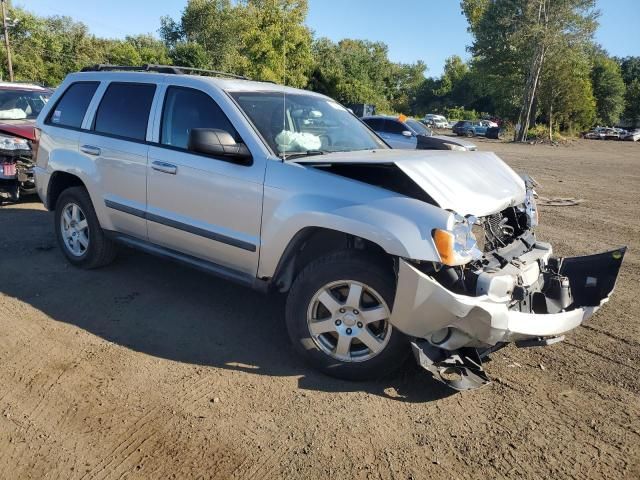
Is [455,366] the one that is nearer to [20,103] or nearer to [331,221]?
[331,221]

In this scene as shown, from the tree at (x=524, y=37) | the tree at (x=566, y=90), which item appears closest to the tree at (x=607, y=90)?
the tree at (x=566, y=90)

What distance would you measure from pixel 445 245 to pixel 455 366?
0.80 m

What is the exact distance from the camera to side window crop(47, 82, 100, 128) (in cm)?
528

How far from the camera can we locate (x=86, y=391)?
11.0ft

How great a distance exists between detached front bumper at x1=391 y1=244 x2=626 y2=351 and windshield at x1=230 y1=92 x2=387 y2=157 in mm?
1492

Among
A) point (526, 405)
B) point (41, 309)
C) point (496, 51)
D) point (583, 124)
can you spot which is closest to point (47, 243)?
point (41, 309)

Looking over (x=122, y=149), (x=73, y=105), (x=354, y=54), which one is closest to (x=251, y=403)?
(x=122, y=149)

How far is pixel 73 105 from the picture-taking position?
5402mm

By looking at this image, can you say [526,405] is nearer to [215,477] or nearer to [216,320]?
[215,477]

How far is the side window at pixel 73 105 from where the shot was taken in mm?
5278

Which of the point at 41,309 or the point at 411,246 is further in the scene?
the point at 41,309

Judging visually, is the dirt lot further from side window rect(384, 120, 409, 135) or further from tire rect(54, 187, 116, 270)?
side window rect(384, 120, 409, 135)

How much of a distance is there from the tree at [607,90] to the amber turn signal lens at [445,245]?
220 feet

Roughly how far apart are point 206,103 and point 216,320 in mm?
1756
